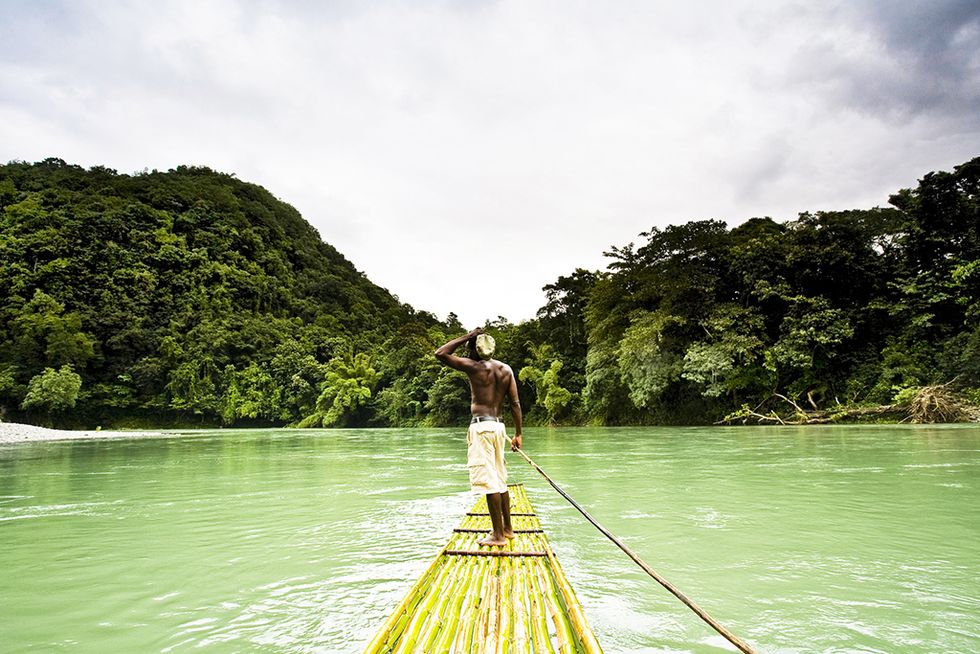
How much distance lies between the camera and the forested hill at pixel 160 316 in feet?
165

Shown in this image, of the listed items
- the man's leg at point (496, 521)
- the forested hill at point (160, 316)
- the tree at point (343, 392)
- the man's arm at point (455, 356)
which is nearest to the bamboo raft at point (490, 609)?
the man's leg at point (496, 521)

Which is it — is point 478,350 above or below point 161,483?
above

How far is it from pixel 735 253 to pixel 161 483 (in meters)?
23.2

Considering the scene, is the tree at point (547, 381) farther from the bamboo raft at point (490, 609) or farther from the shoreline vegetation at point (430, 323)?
the bamboo raft at point (490, 609)

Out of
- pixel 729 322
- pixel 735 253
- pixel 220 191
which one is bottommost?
pixel 729 322

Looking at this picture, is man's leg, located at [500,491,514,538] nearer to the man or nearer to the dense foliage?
the man

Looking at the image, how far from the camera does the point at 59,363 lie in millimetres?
49719

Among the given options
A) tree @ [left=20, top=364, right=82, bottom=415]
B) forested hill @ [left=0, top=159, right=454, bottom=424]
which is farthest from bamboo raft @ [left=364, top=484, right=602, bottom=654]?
tree @ [left=20, top=364, right=82, bottom=415]

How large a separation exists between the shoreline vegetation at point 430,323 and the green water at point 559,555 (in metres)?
14.7

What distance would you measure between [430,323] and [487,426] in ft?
228

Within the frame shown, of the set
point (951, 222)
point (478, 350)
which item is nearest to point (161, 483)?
point (478, 350)

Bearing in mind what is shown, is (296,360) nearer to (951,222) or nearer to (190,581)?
(951,222)

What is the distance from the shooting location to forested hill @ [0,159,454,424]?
50281 millimetres

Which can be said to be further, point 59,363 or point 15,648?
point 59,363
